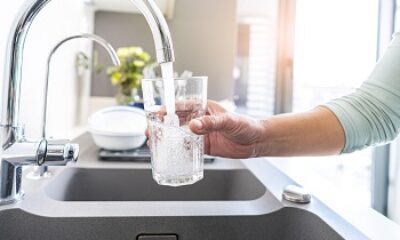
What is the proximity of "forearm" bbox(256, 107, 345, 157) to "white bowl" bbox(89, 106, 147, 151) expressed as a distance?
417 millimetres

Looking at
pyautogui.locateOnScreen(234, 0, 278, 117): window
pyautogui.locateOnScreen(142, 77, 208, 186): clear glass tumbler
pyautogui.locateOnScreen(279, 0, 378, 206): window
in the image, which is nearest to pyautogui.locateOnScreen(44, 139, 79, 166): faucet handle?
pyautogui.locateOnScreen(142, 77, 208, 186): clear glass tumbler

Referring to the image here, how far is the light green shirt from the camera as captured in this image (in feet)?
1.87

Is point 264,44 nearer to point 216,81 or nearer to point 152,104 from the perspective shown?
point 216,81

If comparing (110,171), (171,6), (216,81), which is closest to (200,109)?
(110,171)

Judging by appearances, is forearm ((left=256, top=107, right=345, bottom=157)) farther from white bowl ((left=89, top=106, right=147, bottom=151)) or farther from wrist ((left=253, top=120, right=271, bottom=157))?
white bowl ((left=89, top=106, right=147, bottom=151))

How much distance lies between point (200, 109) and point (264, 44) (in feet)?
8.25

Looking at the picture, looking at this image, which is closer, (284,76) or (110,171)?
(110,171)

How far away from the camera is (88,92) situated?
1753 millimetres

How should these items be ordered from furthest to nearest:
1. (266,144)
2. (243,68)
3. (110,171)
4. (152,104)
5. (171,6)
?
(243,68) → (171,6) → (110,171) → (266,144) → (152,104)

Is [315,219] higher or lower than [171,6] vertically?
lower

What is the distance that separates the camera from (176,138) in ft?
1.58

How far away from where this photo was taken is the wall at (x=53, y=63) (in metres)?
0.83

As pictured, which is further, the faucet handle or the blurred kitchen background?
the blurred kitchen background

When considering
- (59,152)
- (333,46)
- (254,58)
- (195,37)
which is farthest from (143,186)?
(254,58)
